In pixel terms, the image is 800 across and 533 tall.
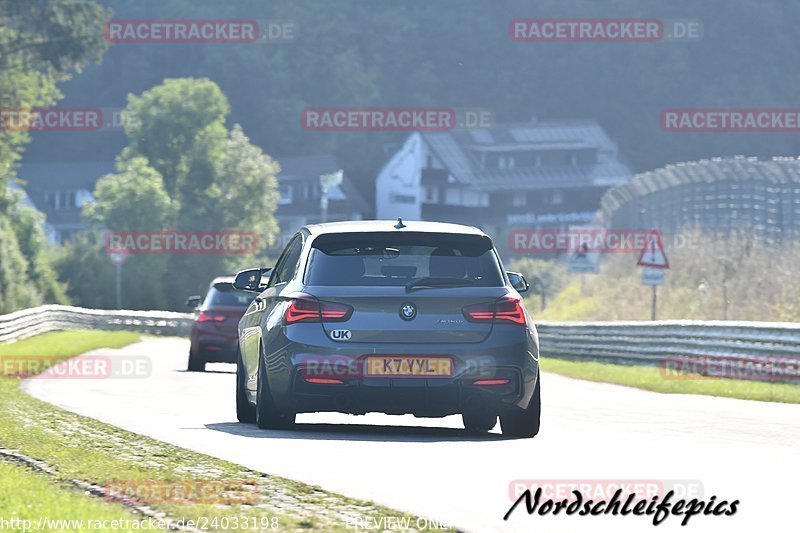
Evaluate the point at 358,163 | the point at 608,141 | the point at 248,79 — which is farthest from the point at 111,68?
the point at 608,141

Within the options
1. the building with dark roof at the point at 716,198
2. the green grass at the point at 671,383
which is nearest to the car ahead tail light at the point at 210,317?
the green grass at the point at 671,383

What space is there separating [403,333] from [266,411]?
1372 mm

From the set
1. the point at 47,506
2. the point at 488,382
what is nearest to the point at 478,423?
the point at 488,382

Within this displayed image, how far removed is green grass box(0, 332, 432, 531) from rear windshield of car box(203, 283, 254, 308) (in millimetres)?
11986

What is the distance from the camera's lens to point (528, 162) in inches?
5148

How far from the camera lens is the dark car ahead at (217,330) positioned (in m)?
26.7

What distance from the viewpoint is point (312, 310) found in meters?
13.1

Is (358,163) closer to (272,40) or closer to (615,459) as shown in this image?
(272,40)

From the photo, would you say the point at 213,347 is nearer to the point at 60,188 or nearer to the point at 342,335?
the point at 342,335

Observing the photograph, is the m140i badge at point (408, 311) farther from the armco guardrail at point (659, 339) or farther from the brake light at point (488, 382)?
the armco guardrail at point (659, 339)

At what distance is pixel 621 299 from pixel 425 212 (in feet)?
276

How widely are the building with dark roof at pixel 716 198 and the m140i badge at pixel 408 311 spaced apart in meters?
27.0

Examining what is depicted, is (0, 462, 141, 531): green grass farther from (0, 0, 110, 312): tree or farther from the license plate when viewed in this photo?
(0, 0, 110, 312): tree

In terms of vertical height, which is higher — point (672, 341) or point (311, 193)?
point (311, 193)
